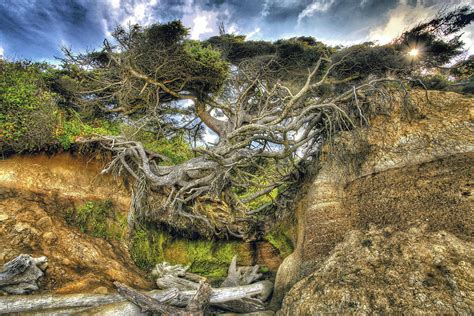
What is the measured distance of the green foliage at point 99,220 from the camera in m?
8.09

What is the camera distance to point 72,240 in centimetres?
700

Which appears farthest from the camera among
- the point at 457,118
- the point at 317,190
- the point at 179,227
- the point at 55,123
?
the point at 179,227

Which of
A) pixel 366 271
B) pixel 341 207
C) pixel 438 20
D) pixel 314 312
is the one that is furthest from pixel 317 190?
pixel 438 20

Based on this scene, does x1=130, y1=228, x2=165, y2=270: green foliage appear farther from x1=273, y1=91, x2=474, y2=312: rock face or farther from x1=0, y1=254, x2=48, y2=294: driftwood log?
x1=273, y1=91, x2=474, y2=312: rock face

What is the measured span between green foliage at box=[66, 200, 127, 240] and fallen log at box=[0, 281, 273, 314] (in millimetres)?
3431

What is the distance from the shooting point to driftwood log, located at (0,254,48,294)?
4.90 metres

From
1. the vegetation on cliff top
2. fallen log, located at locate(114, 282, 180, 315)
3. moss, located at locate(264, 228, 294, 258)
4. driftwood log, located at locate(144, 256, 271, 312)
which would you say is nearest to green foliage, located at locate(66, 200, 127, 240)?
the vegetation on cliff top

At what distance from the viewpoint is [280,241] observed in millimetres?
8883

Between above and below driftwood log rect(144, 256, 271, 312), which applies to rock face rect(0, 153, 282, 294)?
above

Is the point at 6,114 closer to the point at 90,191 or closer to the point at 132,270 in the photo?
the point at 90,191

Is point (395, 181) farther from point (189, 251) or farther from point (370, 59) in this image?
point (189, 251)

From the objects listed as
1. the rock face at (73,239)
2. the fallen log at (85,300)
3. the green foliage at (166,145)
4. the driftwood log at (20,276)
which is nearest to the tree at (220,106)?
the green foliage at (166,145)

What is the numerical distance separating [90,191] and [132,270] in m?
3.28

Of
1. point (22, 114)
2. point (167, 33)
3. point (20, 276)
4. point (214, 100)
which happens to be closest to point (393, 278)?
point (20, 276)
